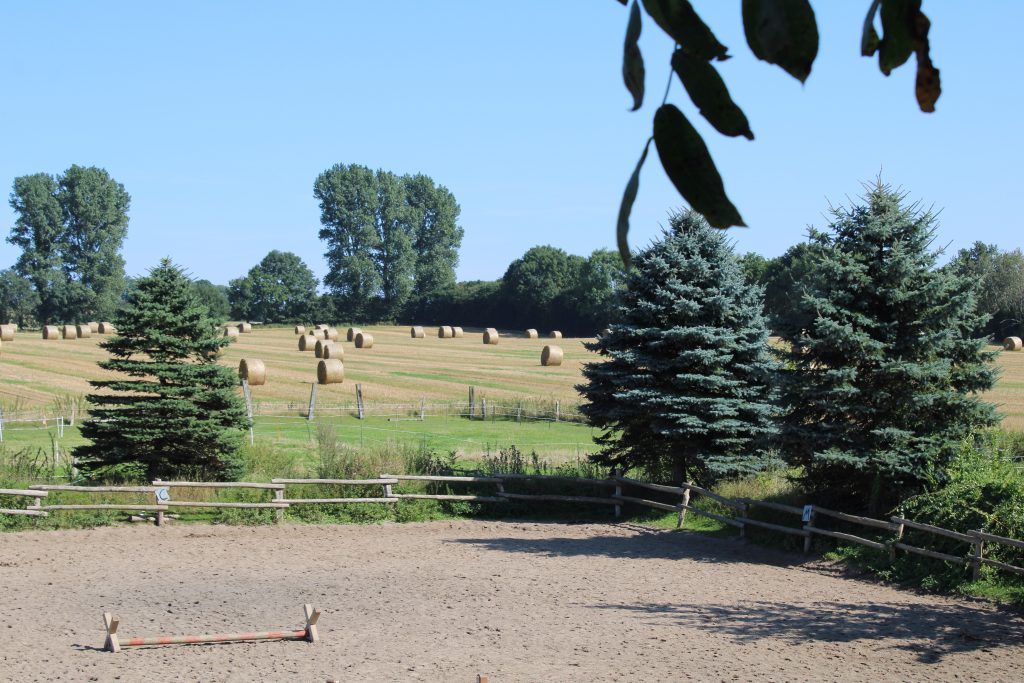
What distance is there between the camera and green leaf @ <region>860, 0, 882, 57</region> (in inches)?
65.6

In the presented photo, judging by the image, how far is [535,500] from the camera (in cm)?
2134

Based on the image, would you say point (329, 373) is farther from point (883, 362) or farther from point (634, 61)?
point (634, 61)

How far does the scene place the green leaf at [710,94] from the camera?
1.51 metres

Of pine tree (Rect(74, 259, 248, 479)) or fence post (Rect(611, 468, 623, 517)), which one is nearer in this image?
pine tree (Rect(74, 259, 248, 479))

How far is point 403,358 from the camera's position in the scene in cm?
5316

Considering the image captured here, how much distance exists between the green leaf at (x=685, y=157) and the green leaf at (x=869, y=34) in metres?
0.36

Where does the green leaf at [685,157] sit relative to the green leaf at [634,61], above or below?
below

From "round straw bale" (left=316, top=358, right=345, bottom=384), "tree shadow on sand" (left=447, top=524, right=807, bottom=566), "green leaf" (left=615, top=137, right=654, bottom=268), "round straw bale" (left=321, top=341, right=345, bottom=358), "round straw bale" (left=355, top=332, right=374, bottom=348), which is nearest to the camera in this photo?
"green leaf" (left=615, top=137, right=654, bottom=268)

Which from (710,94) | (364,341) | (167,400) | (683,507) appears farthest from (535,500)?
(364,341)

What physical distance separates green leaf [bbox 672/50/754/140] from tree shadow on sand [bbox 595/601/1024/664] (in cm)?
1082

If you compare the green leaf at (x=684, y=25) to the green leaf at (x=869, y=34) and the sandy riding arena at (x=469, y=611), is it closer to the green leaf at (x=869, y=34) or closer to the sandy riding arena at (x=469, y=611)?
the green leaf at (x=869, y=34)

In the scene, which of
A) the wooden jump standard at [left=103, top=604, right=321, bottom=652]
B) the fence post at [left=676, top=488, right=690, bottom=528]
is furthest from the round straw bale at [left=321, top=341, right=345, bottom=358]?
the wooden jump standard at [left=103, top=604, right=321, bottom=652]

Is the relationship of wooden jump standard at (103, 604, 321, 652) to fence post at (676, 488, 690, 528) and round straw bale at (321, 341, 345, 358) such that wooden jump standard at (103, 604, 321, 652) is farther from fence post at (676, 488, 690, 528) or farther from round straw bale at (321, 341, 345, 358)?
round straw bale at (321, 341, 345, 358)

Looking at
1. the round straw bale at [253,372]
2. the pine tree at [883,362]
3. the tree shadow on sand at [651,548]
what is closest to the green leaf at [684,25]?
the pine tree at [883,362]
